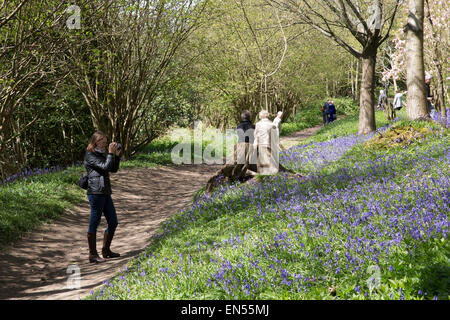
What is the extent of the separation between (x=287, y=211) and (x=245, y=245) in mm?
1175

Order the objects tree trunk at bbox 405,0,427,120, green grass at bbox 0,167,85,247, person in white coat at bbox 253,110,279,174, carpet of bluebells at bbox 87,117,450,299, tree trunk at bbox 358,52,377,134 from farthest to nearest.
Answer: tree trunk at bbox 358,52,377,134
tree trunk at bbox 405,0,427,120
person in white coat at bbox 253,110,279,174
green grass at bbox 0,167,85,247
carpet of bluebells at bbox 87,117,450,299

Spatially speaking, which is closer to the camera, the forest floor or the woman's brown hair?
the forest floor

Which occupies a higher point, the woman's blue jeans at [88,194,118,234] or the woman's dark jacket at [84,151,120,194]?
the woman's dark jacket at [84,151,120,194]

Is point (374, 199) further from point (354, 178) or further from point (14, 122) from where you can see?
point (14, 122)

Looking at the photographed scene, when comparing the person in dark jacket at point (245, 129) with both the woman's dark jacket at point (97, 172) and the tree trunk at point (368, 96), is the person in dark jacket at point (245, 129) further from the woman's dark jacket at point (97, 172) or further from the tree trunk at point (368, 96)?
the tree trunk at point (368, 96)

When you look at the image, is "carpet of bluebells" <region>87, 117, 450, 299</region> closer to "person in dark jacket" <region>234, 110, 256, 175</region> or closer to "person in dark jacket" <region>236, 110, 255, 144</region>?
"person in dark jacket" <region>234, 110, 256, 175</region>

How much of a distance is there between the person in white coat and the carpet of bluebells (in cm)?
189

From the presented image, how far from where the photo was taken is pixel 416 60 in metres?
11.2

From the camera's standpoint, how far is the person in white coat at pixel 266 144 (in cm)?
902

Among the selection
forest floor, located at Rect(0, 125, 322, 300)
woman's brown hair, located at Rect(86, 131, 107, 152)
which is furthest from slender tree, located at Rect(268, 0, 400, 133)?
woman's brown hair, located at Rect(86, 131, 107, 152)

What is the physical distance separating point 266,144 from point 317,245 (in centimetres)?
511

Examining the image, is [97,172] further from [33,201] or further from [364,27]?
[364,27]

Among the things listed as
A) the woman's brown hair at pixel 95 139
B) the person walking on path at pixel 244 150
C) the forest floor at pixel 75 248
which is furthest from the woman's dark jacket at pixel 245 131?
the woman's brown hair at pixel 95 139

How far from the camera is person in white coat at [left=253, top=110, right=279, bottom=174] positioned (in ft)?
29.6
